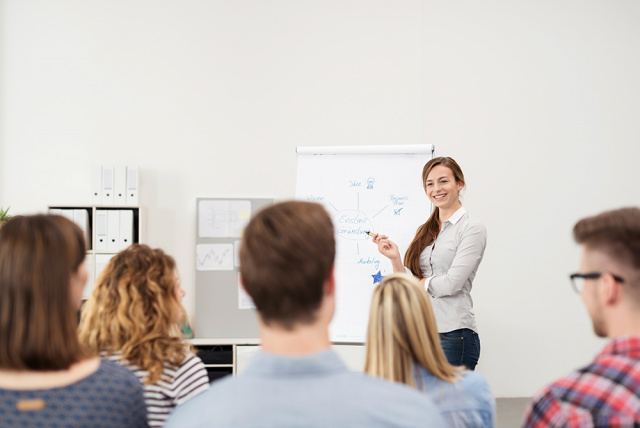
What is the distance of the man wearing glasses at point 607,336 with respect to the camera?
1.00 m

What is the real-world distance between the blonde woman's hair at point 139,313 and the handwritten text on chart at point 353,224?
6.17ft

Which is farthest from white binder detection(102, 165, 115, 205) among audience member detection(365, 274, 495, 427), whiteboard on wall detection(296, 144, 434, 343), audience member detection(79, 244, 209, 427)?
audience member detection(365, 274, 495, 427)

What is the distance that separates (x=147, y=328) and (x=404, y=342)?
2.31ft

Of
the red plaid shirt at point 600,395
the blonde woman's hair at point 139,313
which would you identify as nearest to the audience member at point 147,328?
the blonde woman's hair at point 139,313

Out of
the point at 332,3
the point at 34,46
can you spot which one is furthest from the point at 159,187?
the point at 332,3

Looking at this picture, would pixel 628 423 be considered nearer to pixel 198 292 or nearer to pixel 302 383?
pixel 302 383

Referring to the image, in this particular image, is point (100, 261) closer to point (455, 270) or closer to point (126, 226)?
point (126, 226)

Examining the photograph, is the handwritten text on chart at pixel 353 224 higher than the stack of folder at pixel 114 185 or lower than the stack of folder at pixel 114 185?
lower

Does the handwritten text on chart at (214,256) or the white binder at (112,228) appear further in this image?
the handwritten text on chart at (214,256)

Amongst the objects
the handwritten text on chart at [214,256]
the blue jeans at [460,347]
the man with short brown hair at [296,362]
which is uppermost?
the man with short brown hair at [296,362]

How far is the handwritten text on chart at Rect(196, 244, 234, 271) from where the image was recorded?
4.44 m

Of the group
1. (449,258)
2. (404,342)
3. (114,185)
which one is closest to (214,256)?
(114,185)

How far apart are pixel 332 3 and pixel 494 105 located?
5.09 ft

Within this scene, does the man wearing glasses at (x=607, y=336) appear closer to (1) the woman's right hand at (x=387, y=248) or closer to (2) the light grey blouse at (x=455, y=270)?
(2) the light grey blouse at (x=455, y=270)
